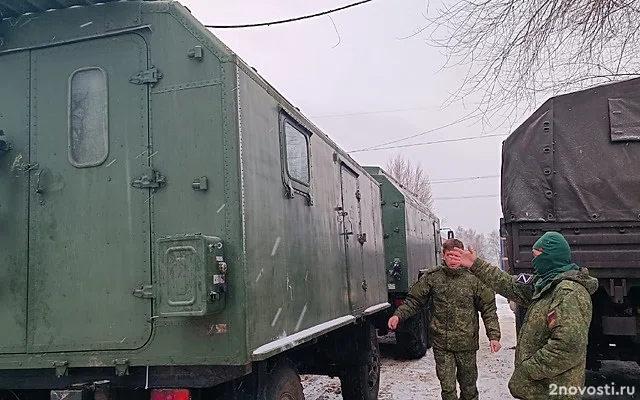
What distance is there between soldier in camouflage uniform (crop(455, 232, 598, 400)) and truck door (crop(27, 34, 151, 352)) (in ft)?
7.34

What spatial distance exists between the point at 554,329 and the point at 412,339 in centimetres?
794

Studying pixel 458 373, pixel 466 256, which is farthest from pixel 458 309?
pixel 466 256

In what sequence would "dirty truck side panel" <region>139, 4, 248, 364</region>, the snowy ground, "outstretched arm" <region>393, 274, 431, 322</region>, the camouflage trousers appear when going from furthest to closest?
the snowy ground
"outstretched arm" <region>393, 274, 431, 322</region>
the camouflage trousers
"dirty truck side panel" <region>139, 4, 248, 364</region>

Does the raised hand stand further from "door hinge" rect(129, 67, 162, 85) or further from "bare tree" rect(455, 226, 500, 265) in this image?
"bare tree" rect(455, 226, 500, 265)

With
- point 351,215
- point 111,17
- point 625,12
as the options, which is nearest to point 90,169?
point 111,17

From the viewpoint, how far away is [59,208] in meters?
3.59

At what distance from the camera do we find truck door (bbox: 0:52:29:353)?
11.6 ft

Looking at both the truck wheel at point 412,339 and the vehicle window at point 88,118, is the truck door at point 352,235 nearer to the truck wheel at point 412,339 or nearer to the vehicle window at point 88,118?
the vehicle window at point 88,118

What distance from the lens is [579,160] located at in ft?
20.9

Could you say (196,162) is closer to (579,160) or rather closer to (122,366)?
(122,366)

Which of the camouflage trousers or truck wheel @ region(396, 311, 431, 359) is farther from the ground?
the camouflage trousers

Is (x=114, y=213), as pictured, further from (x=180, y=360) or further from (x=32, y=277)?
(x=180, y=360)

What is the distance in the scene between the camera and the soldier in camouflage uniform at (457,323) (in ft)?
17.5

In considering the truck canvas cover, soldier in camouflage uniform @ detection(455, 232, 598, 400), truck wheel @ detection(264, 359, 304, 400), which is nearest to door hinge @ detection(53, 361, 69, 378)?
truck wheel @ detection(264, 359, 304, 400)
